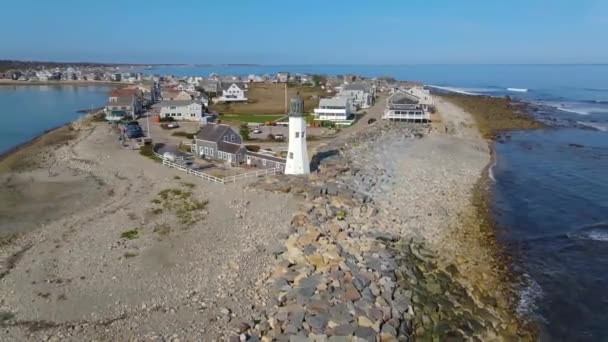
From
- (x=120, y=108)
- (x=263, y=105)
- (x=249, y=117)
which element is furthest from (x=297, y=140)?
(x=263, y=105)

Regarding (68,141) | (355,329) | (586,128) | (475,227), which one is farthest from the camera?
(586,128)

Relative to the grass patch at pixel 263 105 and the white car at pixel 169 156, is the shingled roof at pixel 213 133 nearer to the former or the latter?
the white car at pixel 169 156

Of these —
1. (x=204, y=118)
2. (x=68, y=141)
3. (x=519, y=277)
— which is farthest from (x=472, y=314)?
(x=204, y=118)

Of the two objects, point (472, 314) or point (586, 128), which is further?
point (586, 128)

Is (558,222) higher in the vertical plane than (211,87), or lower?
lower

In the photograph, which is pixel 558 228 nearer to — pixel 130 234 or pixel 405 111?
pixel 130 234

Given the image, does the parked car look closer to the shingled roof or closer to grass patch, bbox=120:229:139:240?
the shingled roof

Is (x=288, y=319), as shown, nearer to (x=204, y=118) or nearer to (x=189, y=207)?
(x=189, y=207)
